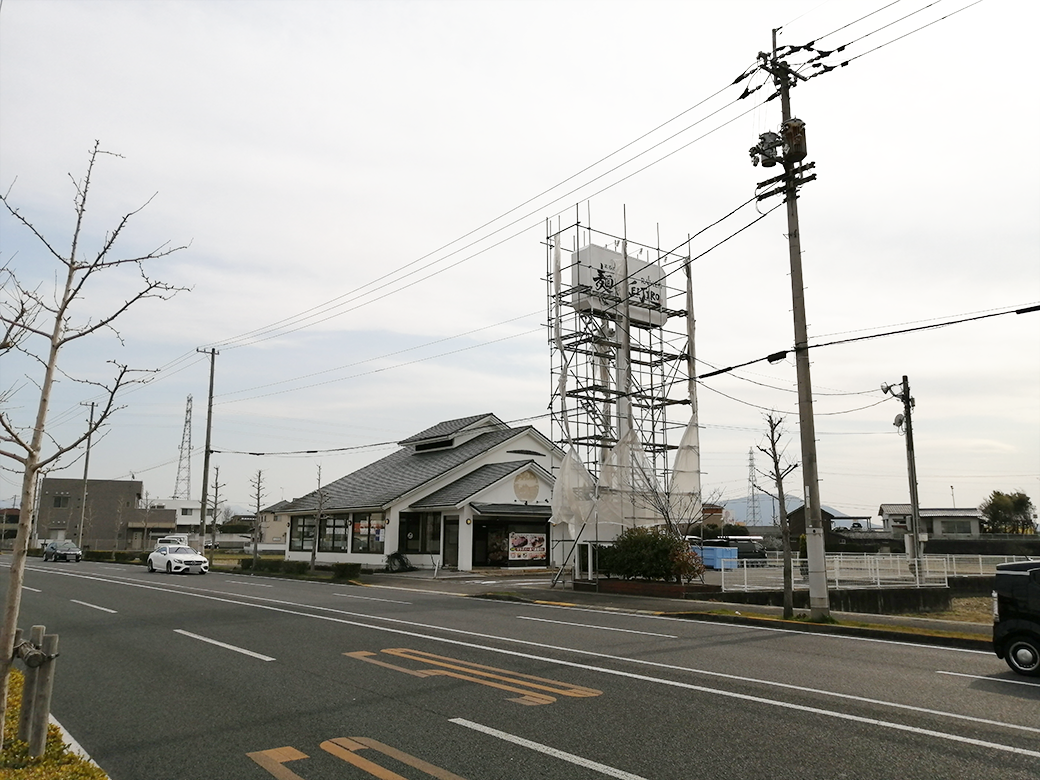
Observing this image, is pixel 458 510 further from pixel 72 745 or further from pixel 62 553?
pixel 62 553

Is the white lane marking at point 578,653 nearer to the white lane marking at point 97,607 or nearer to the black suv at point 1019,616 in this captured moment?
the black suv at point 1019,616

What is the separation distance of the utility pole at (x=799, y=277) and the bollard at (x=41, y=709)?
14.1 metres

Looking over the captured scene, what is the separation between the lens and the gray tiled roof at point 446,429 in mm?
45156

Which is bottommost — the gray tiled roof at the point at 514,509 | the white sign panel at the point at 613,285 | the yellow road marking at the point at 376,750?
the yellow road marking at the point at 376,750

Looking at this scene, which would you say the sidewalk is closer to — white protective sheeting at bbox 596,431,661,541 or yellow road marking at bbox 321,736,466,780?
white protective sheeting at bbox 596,431,661,541

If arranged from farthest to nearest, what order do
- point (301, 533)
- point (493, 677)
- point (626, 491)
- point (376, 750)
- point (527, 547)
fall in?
point (301, 533) < point (527, 547) < point (626, 491) < point (493, 677) < point (376, 750)

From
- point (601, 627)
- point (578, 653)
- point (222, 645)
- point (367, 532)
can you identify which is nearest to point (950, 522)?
point (367, 532)

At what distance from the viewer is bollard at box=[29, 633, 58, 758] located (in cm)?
576

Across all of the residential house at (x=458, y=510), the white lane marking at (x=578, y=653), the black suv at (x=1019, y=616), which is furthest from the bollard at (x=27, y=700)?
the residential house at (x=458, y=510)

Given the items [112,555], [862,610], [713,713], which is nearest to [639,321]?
[862,610]

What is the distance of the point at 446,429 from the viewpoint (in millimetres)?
46906

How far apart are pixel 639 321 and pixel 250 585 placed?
64.0 ft

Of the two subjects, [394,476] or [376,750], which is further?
[394,476]

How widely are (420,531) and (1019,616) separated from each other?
102ft
